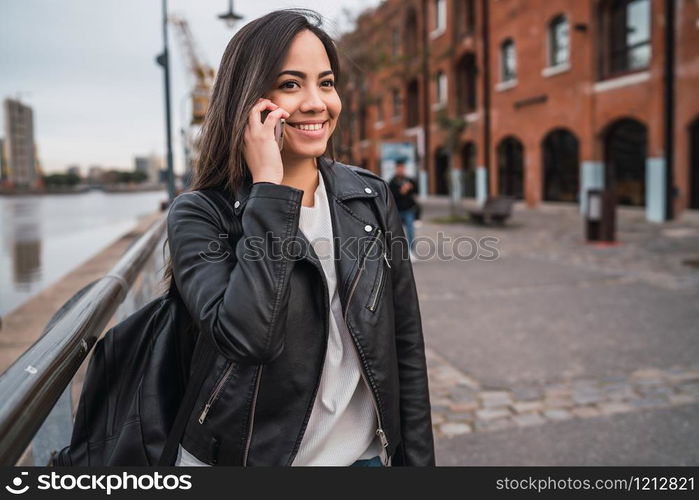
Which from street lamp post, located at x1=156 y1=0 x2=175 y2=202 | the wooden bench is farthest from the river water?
the wooden bench

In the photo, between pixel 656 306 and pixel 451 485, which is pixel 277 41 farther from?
pixel 656 306

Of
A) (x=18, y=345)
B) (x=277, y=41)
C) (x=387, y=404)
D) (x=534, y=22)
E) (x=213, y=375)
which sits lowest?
(x=18, y=345)

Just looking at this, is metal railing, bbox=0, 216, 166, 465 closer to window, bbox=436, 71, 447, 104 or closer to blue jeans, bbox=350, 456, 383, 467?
blue jeans, bbox=350, 456, 383, 467

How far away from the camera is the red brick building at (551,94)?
16984 mm

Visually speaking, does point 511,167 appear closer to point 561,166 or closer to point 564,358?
point 561,166

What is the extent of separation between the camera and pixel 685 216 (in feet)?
54.7

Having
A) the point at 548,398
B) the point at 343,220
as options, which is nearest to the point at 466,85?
the point at 548,398

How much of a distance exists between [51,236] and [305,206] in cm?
1987

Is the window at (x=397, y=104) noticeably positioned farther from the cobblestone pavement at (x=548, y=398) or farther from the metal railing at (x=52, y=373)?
the metal railing at (x=52, y=373)

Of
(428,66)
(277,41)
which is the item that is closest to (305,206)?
(277,41)

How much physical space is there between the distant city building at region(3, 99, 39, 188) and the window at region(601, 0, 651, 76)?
401ft

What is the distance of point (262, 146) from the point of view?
144 cm

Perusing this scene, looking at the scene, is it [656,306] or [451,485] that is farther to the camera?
[656,306]

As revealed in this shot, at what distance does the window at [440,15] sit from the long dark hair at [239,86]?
97.7 feet
